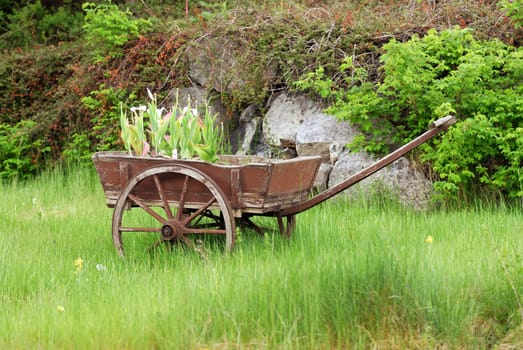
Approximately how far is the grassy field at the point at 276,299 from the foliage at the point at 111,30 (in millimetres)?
3985

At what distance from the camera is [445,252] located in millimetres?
4645

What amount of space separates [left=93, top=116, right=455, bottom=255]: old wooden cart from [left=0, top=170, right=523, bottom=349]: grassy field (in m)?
0.23

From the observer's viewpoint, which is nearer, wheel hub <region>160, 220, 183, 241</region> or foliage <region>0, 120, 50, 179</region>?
wheel hub <region>160, 220, 183, 241</region>

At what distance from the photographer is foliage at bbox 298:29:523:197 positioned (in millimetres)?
6176

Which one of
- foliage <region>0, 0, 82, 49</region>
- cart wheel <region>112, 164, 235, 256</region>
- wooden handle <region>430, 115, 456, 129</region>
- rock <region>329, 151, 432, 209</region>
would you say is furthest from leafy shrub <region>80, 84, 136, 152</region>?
wooden handle <region>430, 115, 456, 129</region>

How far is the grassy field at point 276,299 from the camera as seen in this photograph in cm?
346

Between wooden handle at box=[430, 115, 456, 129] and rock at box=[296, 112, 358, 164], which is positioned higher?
wooden handle at box=[430, 115, 456, 129]

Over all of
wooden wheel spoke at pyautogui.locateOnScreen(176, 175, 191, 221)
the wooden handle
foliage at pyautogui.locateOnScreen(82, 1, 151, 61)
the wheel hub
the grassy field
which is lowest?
the grassy field

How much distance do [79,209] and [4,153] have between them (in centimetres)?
248

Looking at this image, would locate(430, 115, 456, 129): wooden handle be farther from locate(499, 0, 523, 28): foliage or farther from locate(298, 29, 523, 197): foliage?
locate(499, 0, 523, 28): foliage

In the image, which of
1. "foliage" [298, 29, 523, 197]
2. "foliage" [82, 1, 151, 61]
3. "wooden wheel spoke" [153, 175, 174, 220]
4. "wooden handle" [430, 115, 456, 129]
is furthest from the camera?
"foliage" [82, 1, 151, 61]

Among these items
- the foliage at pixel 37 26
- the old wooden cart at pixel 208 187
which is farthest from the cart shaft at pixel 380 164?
the foliage at pixel 37 26

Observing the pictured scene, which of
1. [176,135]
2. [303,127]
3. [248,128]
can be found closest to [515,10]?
[303,127]

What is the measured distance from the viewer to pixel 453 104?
6.49 m
